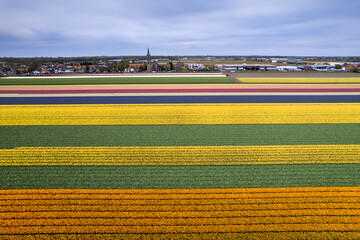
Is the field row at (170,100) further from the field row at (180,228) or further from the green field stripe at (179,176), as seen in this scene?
the field row at (180,228)

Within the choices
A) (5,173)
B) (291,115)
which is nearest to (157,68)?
(291,115)

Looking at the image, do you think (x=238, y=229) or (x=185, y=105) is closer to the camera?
(x=238, y=229)

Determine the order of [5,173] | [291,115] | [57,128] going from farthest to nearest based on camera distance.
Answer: [291,115] < [57,128] < [5,173]

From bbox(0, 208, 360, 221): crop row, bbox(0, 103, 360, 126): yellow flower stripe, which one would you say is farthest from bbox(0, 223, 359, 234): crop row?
bbox(0, 103, 360, 126): yellow flower stripe

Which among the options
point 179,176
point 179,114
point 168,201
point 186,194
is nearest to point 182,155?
point 179,176

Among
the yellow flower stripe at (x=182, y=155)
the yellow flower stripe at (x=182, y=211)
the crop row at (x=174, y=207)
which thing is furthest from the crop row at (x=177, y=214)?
the yellow flower stripe at (x=182, y=155)

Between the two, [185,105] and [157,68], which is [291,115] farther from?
[157,68]
